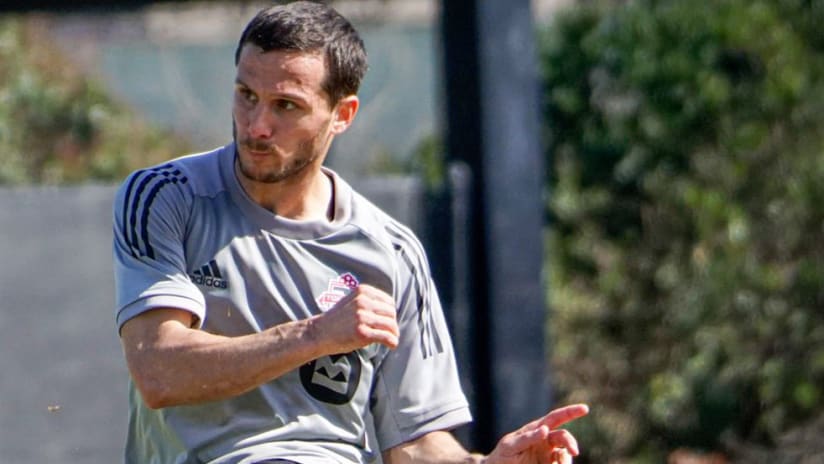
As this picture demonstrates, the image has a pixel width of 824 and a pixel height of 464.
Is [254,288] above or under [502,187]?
above

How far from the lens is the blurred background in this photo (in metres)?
9.42

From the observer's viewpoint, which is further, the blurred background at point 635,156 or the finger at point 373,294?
the blurred background at point 635,156

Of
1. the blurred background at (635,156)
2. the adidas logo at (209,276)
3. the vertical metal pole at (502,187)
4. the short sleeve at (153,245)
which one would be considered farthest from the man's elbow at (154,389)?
the blurred background at (635,156)

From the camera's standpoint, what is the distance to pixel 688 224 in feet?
32.8

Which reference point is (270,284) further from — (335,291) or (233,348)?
(233,348)

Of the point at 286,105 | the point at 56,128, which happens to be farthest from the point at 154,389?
the point at 56,128

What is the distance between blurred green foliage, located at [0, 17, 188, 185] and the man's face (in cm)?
474

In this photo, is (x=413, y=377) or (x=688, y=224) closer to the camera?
(x=413, y=377)

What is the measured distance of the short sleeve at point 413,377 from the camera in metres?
4.23

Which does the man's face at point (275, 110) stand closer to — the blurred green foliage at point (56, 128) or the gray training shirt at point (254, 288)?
the gray training shirt at point (254, 288)

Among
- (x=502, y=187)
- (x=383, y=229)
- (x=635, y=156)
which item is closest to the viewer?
(x=383, y=229)

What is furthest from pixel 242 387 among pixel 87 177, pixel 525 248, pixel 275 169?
pixel 87 177

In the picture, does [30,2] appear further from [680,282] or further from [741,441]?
[741,441]

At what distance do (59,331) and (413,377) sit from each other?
12.4 ft
